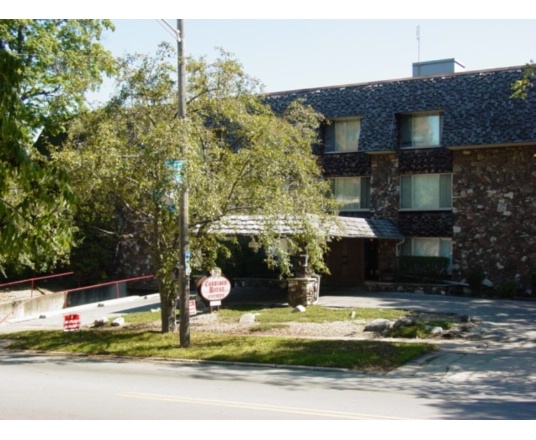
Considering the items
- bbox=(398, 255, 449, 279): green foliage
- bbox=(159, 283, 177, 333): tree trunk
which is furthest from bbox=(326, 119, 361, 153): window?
bbox=(159, 283, 177, 333): tree trunk

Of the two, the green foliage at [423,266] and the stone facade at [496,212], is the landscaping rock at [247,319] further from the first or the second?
the stone facade at [496,212]

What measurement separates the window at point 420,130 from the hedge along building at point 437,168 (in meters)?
0.04

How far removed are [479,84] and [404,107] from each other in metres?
3.21

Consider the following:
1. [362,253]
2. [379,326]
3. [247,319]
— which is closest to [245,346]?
[379,326]

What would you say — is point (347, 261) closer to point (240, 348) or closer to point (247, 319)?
point (247, 319)

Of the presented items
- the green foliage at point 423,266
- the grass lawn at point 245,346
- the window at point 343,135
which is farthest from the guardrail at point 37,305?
the green foliage at point 423,266

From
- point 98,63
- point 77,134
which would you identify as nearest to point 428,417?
point 77,134

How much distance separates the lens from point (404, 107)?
102 feet

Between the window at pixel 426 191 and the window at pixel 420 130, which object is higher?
the window at pixel 420 130

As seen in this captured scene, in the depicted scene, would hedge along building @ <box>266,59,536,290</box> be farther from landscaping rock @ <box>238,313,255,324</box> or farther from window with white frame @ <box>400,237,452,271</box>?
landscaping rock @ <box>238,313,255,324</box>

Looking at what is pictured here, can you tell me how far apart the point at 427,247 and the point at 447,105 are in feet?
20.1

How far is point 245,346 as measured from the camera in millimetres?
16891

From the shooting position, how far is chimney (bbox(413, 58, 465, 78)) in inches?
1382

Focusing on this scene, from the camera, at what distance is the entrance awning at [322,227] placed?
56.9 feet
